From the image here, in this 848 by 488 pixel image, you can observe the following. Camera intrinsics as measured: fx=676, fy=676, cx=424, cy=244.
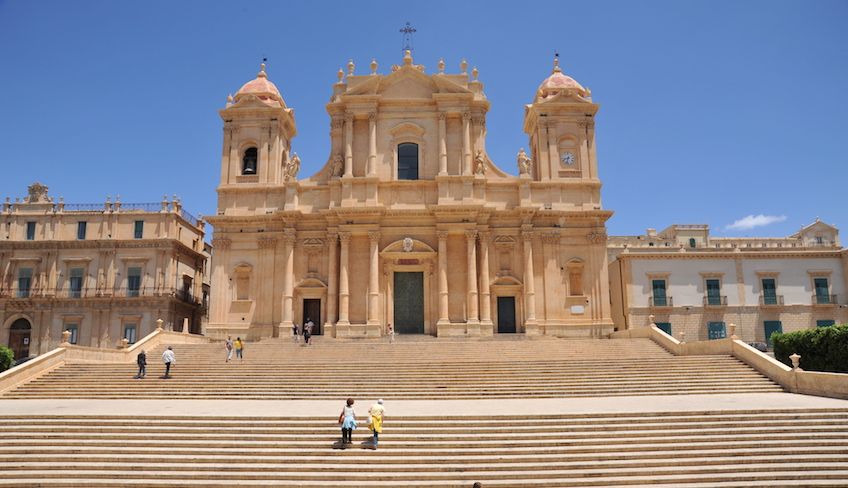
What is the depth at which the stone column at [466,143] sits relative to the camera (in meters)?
36.5

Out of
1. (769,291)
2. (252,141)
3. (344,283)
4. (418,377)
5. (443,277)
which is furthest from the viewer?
(769,291)

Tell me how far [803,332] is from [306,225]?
23923 millimetres

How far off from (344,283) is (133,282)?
→ 16.3m

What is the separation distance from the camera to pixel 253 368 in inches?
960

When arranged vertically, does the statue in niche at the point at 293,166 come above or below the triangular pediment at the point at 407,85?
below

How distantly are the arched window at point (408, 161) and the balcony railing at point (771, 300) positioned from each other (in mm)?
22918

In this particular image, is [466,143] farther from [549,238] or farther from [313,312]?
[313,312]

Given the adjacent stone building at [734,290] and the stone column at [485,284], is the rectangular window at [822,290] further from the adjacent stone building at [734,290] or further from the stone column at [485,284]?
the stone column at [485,284]

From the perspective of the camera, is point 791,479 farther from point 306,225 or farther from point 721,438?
point 306,225

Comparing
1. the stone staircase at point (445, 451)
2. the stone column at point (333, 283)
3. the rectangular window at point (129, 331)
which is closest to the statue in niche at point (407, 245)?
the stone column at point (333, 283)

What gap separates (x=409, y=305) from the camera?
3594 centimetres

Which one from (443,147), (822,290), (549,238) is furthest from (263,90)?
(822,290)

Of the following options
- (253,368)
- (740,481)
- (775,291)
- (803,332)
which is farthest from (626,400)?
(775,291)

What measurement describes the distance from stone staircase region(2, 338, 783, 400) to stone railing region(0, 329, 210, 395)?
1.12ft
